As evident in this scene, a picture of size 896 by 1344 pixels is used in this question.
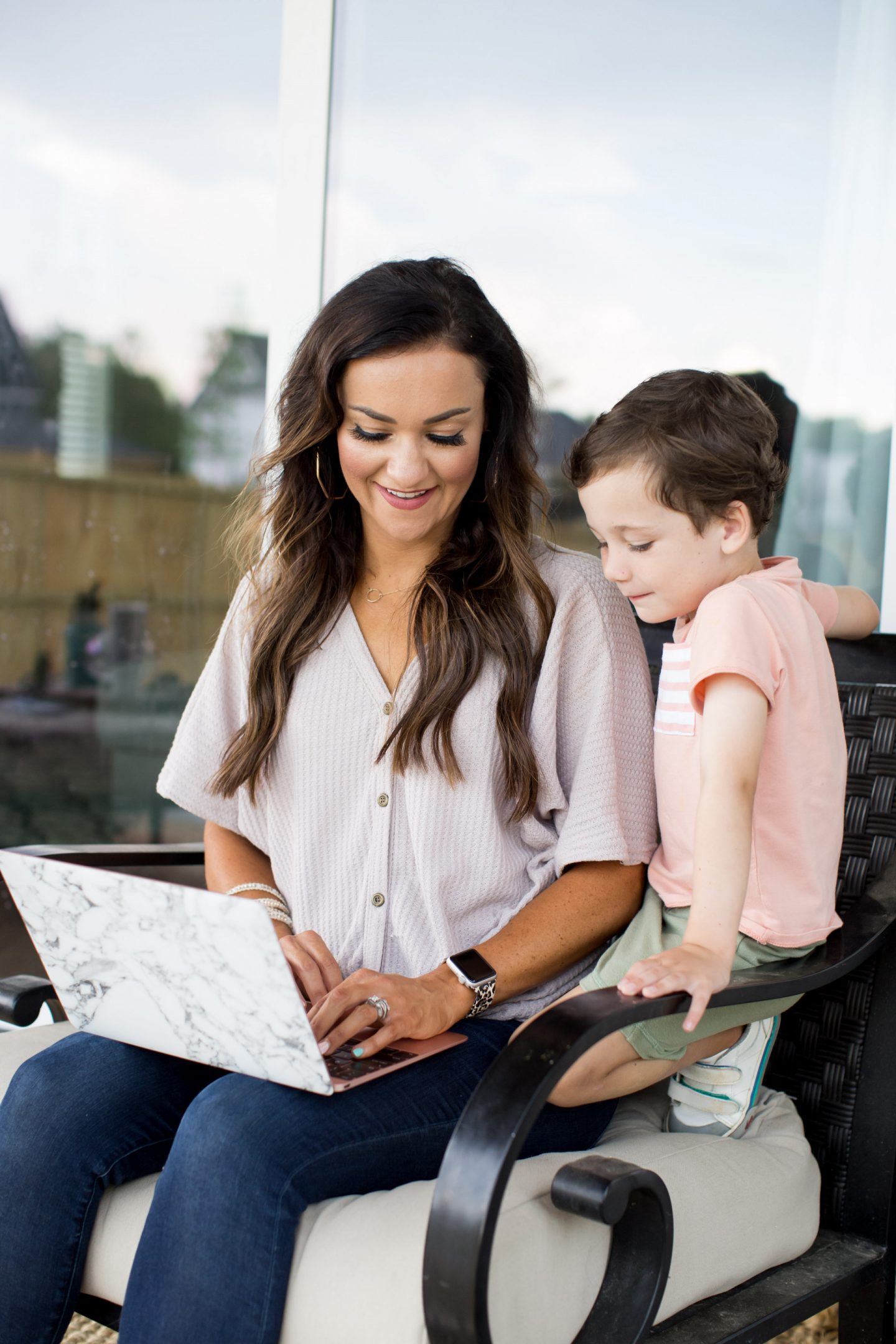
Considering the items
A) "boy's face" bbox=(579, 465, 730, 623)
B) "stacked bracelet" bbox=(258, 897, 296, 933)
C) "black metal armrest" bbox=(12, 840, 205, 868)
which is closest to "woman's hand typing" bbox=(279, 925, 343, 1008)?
"stacked bracelet" bbox=(258, 897, 296, 933)

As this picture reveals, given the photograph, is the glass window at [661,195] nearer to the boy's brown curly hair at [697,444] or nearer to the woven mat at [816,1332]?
the boy's brown curly hair at [697,444]

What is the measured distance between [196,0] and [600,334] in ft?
5.56

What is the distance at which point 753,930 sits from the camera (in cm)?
140

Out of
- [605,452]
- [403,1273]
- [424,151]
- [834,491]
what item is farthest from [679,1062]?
[424,151]

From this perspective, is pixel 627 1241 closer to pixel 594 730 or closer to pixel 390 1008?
pixel 390 1008

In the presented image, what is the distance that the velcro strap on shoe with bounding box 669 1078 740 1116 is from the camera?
1480 mm

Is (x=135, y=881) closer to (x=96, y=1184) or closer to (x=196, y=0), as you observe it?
(x=96, y=1184)

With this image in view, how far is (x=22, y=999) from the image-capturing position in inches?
63.2

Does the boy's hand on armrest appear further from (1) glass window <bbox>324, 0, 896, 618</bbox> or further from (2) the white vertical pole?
(2) the white vertical pole

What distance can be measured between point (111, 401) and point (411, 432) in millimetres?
2513

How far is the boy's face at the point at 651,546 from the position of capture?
141cm

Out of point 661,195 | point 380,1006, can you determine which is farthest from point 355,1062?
point 661,195

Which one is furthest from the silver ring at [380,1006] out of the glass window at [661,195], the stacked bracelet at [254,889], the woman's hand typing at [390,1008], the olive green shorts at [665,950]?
the glass window at [661,195]

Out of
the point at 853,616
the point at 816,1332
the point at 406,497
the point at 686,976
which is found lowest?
the point at 816,1332
